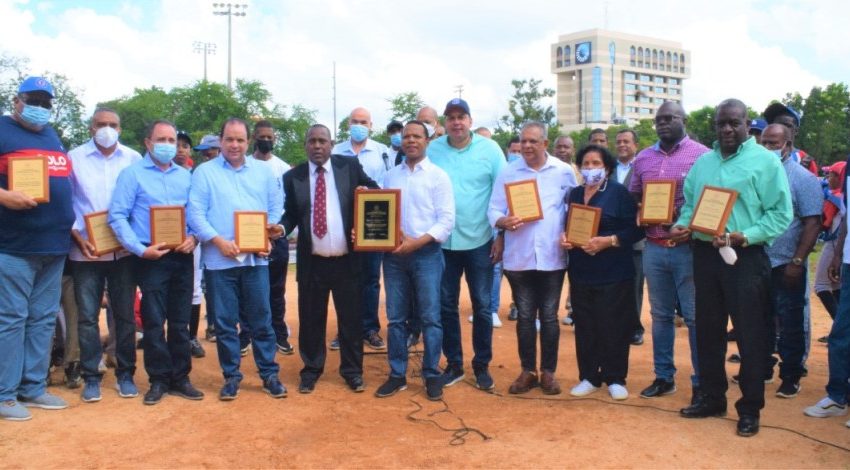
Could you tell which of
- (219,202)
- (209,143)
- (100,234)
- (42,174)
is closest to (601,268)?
(219,202)

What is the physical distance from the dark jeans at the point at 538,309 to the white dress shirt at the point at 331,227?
1538mm

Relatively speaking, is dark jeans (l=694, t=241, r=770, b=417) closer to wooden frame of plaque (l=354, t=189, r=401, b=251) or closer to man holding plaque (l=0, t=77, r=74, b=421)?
wooden frame of plaque (l=354, t=189, r=401, b=251)

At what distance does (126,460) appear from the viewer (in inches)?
185

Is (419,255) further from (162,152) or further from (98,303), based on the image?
(98,303)

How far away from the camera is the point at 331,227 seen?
20.6 feet

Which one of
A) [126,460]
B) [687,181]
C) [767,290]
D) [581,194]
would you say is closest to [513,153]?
[581,194]

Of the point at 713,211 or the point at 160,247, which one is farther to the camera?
the point at 160,247

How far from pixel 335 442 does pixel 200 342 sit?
4.02 metres

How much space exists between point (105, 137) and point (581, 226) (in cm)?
418

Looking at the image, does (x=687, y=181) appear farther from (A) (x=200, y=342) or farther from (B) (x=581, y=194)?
(A) (x=200, y=342)

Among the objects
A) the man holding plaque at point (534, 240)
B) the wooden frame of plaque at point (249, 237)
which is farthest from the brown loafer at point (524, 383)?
the wooden frame of plaque at point (249, 237)

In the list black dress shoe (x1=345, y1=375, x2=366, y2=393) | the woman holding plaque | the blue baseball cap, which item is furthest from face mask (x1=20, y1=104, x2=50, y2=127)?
the woman holding plaque

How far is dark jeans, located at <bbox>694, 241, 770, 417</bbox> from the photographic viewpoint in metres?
5.08

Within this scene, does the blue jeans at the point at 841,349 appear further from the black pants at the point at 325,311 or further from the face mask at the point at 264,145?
the face mask at the point at 264,145
